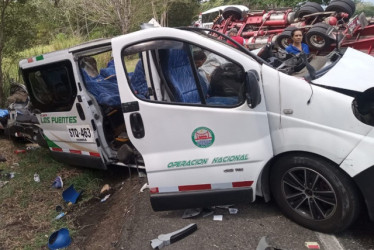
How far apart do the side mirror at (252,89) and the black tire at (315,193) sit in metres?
0.61

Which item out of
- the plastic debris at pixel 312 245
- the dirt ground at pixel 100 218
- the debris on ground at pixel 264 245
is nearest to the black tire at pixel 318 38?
the dirt ground at pixel 100 218

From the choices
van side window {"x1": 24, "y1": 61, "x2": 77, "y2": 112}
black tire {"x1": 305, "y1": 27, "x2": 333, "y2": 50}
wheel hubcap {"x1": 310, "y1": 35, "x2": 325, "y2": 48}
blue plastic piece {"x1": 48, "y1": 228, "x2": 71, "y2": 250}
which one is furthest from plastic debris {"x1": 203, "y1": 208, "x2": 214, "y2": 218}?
wheel hubcap {"x1": 310, "y1": 35, "x2": 325, "y2": 48}

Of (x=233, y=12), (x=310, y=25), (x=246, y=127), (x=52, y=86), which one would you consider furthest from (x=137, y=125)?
(x=233, y=12)

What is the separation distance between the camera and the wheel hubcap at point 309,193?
2.96 meters

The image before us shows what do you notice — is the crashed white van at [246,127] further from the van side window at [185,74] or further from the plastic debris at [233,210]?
the plastic debris at [233,210]

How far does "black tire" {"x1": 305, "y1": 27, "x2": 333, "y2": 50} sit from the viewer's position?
27.1ft

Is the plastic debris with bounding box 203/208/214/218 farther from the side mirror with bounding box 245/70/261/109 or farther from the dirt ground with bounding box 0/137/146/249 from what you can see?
the side mirror with bounding box 245/70/261/109

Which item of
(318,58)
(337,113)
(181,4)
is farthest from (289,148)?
(181,4)

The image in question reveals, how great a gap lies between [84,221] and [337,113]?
3.28m

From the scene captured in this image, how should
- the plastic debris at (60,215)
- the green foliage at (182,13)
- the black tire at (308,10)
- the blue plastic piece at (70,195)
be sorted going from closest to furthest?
the plastic debris at (60,215) → the blue plastic piece at (70,195) → the black tire at (308,10) → the green foliage at (182,13)

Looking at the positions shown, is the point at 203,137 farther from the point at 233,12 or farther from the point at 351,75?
the point at 233,12

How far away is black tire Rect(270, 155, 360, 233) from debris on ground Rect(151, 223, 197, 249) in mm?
880

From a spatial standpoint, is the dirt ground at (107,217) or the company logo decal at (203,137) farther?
the dirt ground at (107,217)

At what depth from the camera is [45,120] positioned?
525cm
